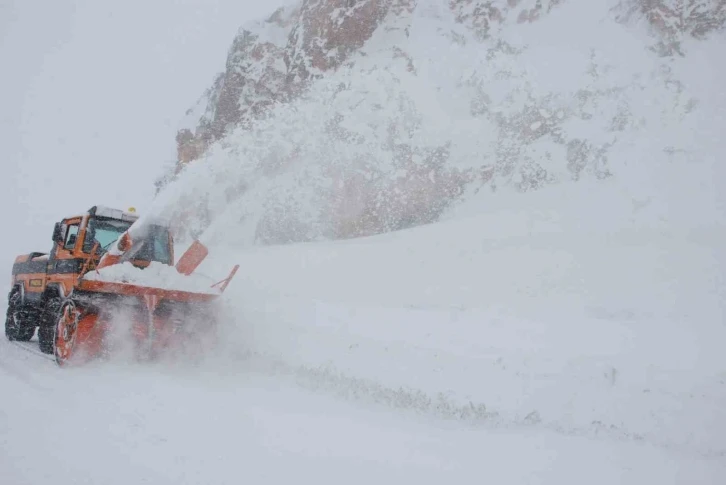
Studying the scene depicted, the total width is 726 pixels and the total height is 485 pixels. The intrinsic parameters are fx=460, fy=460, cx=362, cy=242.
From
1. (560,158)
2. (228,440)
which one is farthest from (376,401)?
(560,158)

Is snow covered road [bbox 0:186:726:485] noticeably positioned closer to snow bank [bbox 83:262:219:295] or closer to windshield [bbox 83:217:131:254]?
snow bank [bbox 83:262:219:295]

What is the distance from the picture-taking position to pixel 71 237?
7.35 m

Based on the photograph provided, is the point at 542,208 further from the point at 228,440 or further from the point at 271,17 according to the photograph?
the point at 271,17

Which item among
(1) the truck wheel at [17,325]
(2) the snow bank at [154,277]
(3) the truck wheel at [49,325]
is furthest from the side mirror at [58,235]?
(2) the snow bank at [154,277]

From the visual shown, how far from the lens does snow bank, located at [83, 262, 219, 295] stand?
5996mm

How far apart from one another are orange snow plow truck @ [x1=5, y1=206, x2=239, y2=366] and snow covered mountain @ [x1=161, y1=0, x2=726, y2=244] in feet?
12.7

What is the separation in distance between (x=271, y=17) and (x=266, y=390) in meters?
17.7

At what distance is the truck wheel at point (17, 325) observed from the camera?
318 inches

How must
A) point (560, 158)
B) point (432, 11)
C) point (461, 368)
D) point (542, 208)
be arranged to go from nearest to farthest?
point (461, 368)
point (542, 208)
point (560, 158)
point (432, 11)

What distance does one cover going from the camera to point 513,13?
14.6 metres

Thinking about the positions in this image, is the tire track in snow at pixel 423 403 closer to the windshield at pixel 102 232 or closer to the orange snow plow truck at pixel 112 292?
the orange snow plow truck at pixel 112 292

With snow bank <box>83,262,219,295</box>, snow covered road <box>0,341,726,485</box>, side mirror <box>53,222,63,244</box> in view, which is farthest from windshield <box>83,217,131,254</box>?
snow covered road <box>0,341,726,485</box>

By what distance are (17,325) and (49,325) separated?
1.36 m

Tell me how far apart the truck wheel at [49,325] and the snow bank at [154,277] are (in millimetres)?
1637
